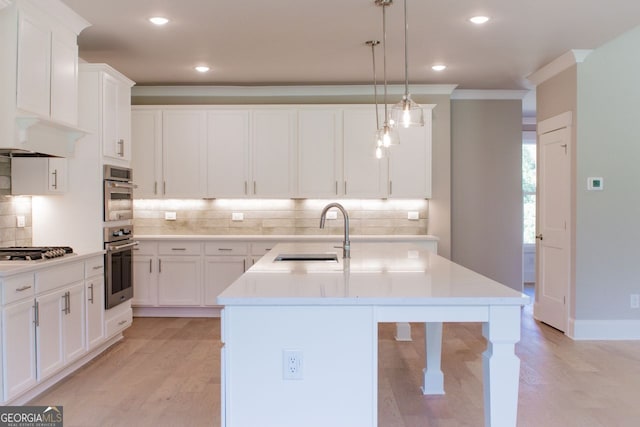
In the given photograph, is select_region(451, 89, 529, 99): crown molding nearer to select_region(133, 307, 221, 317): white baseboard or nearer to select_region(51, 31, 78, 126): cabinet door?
select_region(133, 307, 221, 317): white baseboard

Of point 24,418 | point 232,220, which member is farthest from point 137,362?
point 232,220

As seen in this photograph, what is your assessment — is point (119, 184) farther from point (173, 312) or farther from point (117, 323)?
point (173, 312)

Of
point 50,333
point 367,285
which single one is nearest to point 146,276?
point 50,333

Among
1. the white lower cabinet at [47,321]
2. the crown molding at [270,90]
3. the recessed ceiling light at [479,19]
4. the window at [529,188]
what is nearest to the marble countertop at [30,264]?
the white lower cabinet at [47,321]

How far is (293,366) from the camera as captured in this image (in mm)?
2049

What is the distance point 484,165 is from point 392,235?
1.42 metres

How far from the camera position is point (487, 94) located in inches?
248

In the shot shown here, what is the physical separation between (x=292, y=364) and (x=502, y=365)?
2.57 feet

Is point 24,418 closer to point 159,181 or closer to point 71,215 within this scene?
point 71,215

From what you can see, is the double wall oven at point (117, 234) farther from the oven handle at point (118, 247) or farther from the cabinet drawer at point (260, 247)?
the cabinet drawer at point (260, 247)

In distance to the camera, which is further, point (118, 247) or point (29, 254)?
point (118, 247)

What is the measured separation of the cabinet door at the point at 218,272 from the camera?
5605 millimetres

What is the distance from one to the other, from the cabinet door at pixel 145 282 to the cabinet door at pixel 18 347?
246 centimetres

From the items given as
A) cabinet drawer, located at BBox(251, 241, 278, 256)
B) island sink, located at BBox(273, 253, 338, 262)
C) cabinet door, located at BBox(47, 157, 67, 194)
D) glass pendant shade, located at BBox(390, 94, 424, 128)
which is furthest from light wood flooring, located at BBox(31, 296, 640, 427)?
glass pendant shade, located at BBox(390, 94, 424, 128)
